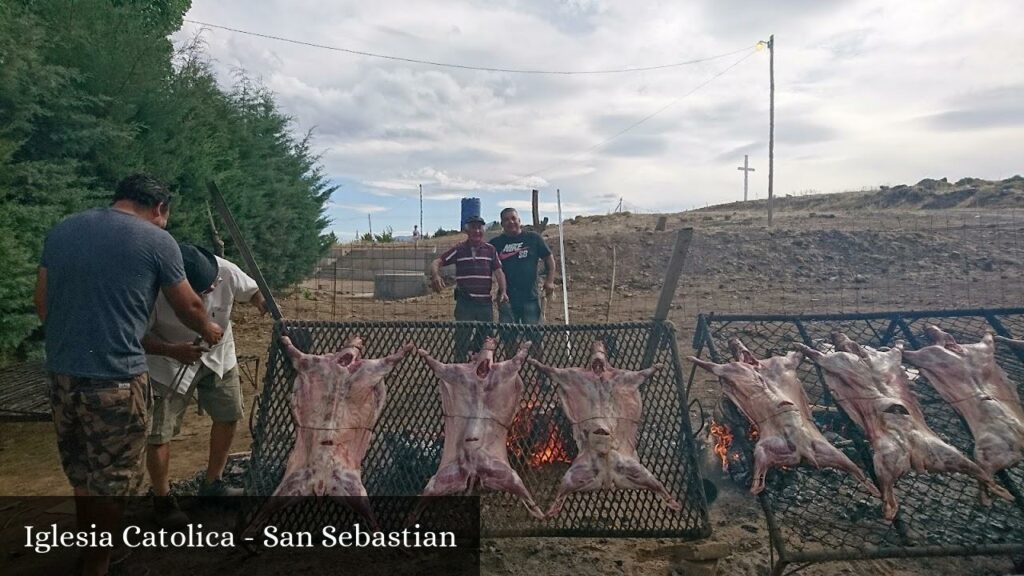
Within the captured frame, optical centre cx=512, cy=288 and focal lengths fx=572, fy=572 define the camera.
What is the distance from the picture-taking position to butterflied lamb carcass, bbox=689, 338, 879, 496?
3166 mm

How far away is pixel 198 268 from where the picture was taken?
3795mm

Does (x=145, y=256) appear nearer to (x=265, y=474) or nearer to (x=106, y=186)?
(x=265, y=474)

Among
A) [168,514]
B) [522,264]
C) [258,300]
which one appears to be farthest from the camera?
[522,264]

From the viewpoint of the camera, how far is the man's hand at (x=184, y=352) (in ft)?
12.0

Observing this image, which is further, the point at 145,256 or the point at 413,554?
the point at 413,554

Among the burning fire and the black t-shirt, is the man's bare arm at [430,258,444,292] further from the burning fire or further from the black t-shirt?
the burning fire

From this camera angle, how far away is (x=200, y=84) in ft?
38.5

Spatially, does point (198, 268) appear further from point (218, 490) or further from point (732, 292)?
point (732, 292)

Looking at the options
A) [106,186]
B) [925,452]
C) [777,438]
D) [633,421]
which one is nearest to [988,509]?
[925,452]

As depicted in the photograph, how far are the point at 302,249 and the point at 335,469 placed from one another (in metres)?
13.7

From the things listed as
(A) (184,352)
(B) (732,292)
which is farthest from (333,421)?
(B) (732,292)

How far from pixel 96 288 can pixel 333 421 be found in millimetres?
1433

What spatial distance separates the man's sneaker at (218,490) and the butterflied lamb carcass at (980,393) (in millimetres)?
4723

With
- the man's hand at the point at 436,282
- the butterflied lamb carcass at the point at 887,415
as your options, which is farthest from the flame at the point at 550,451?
the man's hand at the point at 436,282
